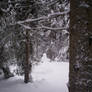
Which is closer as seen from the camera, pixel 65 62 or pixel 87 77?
pixel 87 77

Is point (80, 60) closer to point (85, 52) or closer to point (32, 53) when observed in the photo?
point (85, 52)

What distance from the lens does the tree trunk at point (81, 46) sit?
58.2 inches

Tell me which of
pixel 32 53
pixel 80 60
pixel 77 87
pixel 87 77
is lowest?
pixel 32 53

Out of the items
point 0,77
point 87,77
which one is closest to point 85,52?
point 87,77

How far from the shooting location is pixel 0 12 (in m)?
4.82

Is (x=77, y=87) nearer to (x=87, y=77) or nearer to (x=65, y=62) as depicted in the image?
(x=87, y=77)

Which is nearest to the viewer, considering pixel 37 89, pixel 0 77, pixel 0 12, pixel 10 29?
pixel 0 12

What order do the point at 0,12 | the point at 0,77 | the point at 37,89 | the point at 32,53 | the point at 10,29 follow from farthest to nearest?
the point at 0,77 < the point at 32,53 < the point at 37,89 < the point at 10,29 < the point at 0,12

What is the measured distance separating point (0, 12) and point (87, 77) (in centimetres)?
389

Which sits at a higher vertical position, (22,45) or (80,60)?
(80,60)

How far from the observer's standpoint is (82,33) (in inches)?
59.4

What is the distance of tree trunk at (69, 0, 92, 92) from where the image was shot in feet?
4.85

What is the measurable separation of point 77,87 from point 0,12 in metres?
3.84

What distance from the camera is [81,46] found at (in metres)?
1.50
